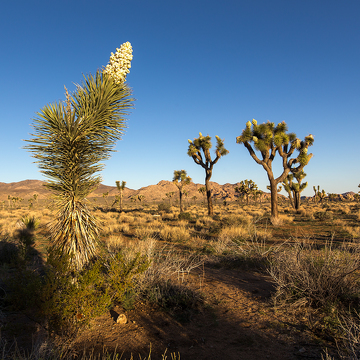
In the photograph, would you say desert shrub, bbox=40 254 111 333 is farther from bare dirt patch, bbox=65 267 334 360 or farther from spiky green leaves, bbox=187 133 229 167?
spiky green leaves, bbox=187 133 229 167

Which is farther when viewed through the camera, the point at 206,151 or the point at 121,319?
the point at 206,151

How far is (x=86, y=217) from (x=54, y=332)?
2.04m

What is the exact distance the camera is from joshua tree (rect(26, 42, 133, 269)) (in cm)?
459

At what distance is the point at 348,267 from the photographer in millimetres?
4566

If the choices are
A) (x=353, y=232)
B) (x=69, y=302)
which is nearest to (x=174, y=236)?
(x=353, y=232)

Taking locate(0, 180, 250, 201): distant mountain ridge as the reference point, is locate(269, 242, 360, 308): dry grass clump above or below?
below

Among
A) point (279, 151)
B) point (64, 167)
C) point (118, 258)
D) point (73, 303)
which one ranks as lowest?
point (73, 303)

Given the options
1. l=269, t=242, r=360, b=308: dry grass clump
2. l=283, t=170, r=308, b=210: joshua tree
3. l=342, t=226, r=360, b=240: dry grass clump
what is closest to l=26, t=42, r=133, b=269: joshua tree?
l=269, t=242, r=360, b=308: dry grass clump

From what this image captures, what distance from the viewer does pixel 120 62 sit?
5035mm

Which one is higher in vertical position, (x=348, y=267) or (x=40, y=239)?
(x=348, y=267)

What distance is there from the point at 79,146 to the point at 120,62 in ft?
6.27

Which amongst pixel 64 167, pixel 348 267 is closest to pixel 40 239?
pixel 64 167

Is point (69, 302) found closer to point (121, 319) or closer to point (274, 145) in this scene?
point (121, 319)

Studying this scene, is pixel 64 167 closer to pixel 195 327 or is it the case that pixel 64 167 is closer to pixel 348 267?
pixel 195 327
